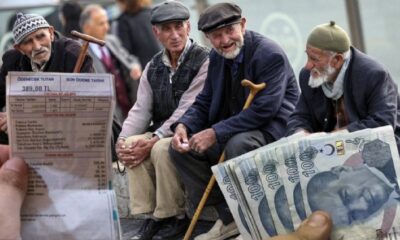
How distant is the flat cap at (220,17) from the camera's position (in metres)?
4.94

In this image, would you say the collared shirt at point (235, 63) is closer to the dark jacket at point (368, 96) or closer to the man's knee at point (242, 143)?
the man's knee at point (242, 143)

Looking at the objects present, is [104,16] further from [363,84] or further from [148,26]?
[363,84]

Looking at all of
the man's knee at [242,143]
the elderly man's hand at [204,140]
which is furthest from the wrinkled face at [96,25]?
the man's knee at [242,143]

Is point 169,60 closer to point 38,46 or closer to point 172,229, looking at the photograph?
point 38,46

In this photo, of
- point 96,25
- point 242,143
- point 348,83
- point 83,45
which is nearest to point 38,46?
point 83,45

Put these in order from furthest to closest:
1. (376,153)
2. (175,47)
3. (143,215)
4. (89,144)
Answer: (143,215) → (175,47) → (376,153) → (89,144)

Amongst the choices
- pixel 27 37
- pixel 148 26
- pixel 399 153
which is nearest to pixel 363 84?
pixel 399 153

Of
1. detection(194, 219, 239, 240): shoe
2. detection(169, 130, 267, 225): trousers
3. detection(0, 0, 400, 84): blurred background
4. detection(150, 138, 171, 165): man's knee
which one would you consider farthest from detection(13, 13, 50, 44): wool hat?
detection(0, 0, 400, 84): blurred background

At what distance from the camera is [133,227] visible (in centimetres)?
576

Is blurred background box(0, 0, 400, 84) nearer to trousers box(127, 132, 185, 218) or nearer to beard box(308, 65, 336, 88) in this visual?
trousers box(127, 132, 185, 218)

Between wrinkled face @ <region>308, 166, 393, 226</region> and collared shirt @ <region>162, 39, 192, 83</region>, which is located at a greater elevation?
collared shirt @ <region>162, 39, 192, 83</region>

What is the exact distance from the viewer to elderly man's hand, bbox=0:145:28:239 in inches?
135

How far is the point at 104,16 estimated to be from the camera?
26.2 feet

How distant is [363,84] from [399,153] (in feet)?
1.33
